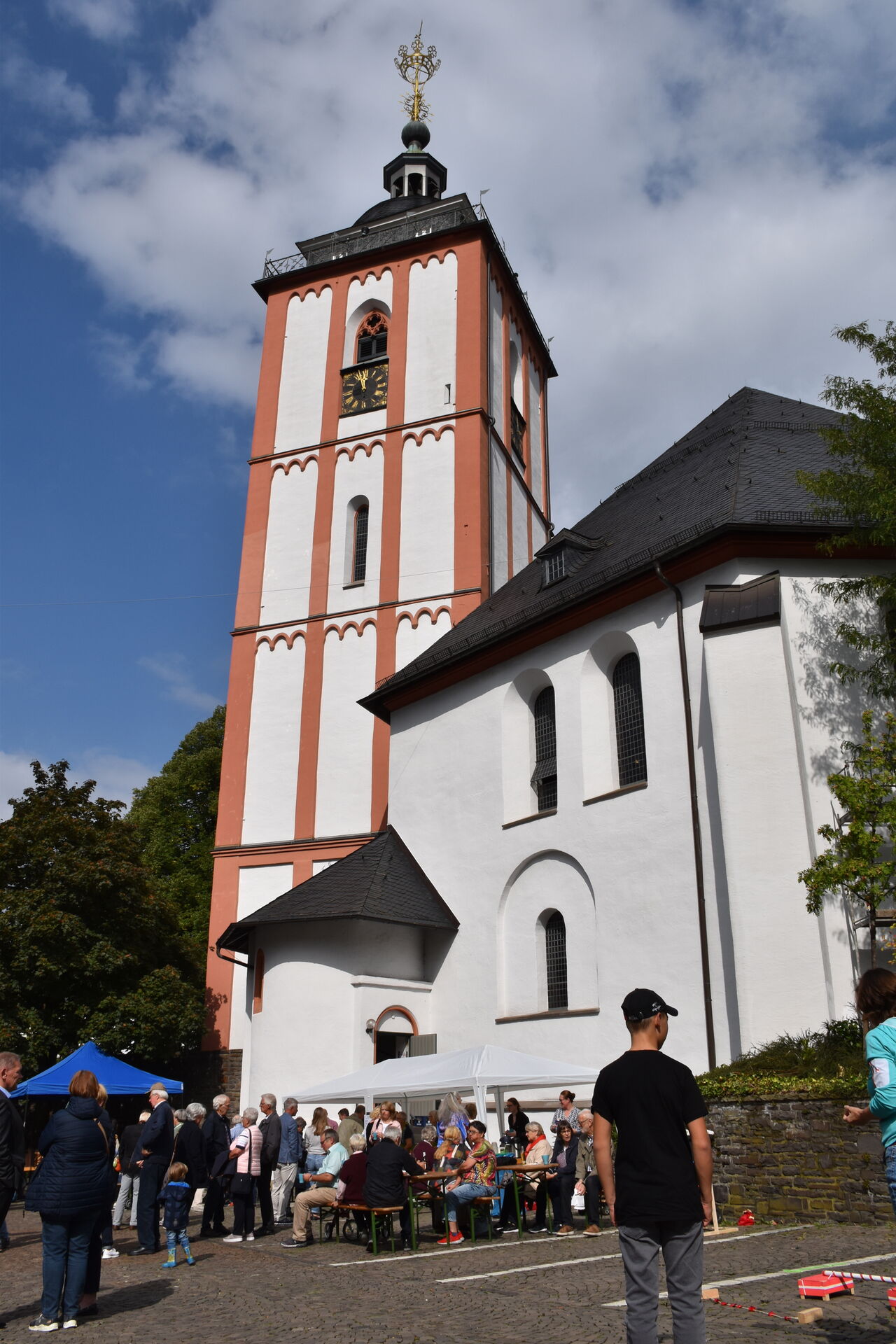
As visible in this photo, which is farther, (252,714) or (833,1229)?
(252,714)

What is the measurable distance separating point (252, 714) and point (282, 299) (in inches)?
469

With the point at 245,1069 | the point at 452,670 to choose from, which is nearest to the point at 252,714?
the point at 452,670

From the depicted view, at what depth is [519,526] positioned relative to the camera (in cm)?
2784

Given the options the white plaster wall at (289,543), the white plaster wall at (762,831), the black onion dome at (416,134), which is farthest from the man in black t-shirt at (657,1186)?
the black onion dome at (416,134)

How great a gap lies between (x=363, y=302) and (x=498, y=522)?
7.52m

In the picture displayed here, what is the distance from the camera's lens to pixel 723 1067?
Result: 11641 millimetres

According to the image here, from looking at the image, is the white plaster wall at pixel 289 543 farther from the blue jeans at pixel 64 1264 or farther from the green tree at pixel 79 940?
the blue jeans at pixel 64 1264

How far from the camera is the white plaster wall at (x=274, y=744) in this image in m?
24.1

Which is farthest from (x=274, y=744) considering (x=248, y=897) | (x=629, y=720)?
(x=629, y=720)

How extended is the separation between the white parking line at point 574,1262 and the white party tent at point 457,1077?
2.84 metres

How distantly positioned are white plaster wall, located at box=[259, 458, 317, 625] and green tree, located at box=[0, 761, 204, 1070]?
5818mm

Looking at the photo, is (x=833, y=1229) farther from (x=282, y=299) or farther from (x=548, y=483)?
(x=282, y=299)

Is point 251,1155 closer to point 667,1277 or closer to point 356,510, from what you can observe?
point 667,1277

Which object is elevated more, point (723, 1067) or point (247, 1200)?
point (723, 1067)
